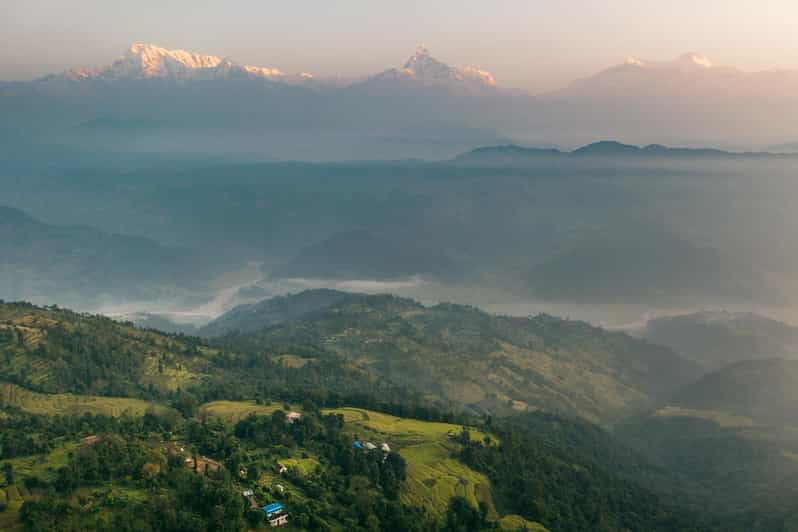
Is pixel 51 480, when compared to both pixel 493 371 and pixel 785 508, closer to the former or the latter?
pixel 785 508

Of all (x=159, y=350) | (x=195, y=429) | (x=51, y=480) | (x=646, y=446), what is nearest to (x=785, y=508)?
(x=646, y=446)

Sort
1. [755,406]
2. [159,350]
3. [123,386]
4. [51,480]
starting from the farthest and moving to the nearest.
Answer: [755,406] < [159,350] < [123,386] < [51,480]

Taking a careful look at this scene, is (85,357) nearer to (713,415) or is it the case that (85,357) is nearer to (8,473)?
(8,473)

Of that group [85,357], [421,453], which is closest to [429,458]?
[421,453]

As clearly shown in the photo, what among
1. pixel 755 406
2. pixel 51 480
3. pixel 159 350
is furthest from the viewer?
pixel 755 406

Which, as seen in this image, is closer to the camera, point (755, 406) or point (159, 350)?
point (159, 350)

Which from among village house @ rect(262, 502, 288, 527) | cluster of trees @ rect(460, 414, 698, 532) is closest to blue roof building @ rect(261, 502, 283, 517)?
village house @ rect(262, 502, 288, 527)
